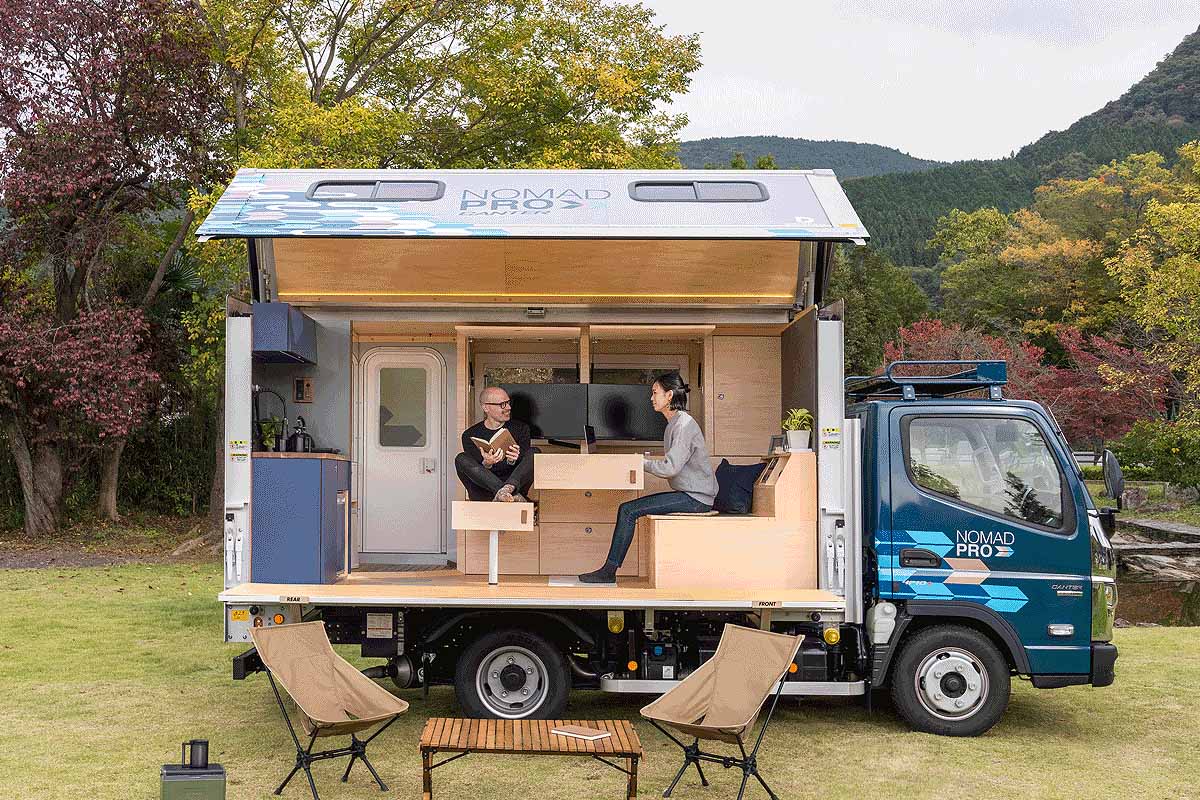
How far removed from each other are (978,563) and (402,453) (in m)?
4.03

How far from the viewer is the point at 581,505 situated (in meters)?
8.30

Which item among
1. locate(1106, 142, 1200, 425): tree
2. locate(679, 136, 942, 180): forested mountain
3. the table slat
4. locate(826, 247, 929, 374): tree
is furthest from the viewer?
locate(679, 136, 942, 180): forested mountain

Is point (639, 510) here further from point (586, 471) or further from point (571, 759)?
point (571, 759)

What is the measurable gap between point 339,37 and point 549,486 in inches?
544

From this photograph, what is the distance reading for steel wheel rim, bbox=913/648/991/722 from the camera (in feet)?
23.0

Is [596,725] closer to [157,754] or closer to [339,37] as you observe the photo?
[157,754]

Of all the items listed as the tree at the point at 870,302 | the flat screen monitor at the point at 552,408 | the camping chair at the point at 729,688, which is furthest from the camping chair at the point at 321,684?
the tree at the point at 870,302

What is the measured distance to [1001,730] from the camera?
289 inches

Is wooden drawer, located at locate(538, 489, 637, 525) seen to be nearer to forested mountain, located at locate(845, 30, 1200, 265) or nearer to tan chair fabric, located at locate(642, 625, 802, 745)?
tan chair fabric, located at locate(642, 625, 802, 745)

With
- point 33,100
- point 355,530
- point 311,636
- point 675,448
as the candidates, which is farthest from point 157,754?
point 33,100

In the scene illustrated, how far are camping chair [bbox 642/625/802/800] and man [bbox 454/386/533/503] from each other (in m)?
2.06

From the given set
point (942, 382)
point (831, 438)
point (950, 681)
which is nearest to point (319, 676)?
point (831, 438)

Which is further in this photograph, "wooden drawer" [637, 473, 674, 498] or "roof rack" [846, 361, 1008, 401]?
"wooden drawer" [637, 473, 674, 498]

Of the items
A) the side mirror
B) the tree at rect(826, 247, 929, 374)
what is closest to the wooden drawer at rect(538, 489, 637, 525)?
the side mirror
